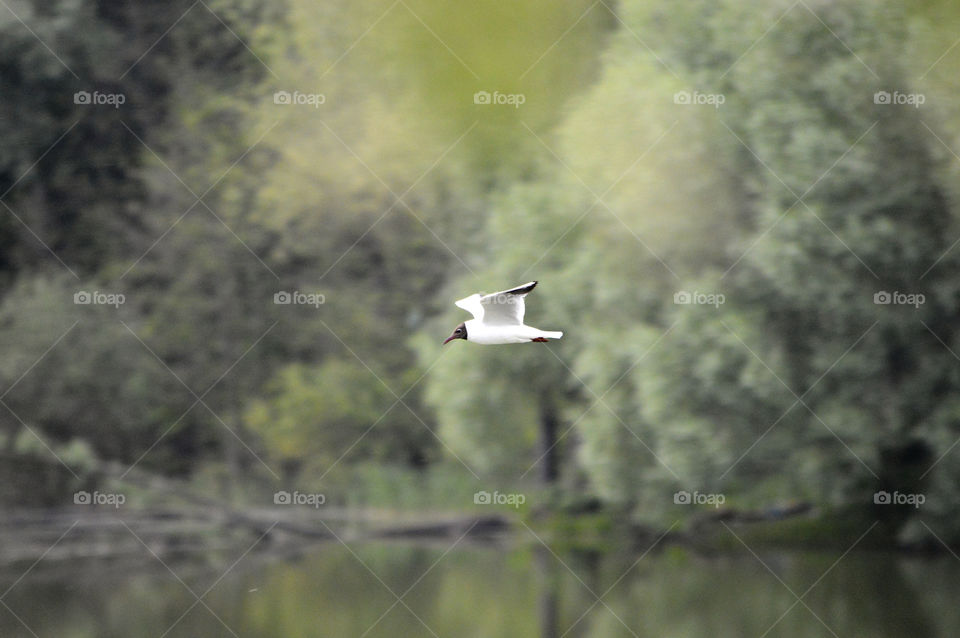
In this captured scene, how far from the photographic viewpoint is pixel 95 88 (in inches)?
951

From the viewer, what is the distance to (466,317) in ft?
62.6

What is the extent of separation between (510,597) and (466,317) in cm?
402

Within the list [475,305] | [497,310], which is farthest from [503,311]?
[475,305]

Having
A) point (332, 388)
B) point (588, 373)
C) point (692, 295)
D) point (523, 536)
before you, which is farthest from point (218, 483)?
point (692, 295)

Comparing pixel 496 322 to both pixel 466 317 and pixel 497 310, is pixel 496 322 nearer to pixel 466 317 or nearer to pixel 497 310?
pixel 497 310

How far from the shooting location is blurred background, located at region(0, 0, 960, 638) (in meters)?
15.5

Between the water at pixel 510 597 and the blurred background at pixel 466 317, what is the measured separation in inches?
2.9

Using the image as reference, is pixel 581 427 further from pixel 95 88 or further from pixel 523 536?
pixel 95 88

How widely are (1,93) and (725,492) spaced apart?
14316 millimetres

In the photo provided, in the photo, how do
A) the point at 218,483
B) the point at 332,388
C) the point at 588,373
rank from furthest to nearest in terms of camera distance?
the point at 218,483 < the point at 332,388 < the point at 588,373

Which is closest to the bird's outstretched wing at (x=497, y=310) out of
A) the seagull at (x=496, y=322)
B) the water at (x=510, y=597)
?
the seagull at (x=496, y=322)

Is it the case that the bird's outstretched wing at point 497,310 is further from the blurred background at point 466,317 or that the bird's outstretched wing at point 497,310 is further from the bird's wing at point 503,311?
the blurred background at point 466,317

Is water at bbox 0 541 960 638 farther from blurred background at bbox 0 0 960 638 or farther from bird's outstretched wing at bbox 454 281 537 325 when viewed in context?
bird's outstretched wing at bbox 454 281 537 325

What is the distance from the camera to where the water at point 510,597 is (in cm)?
1630
